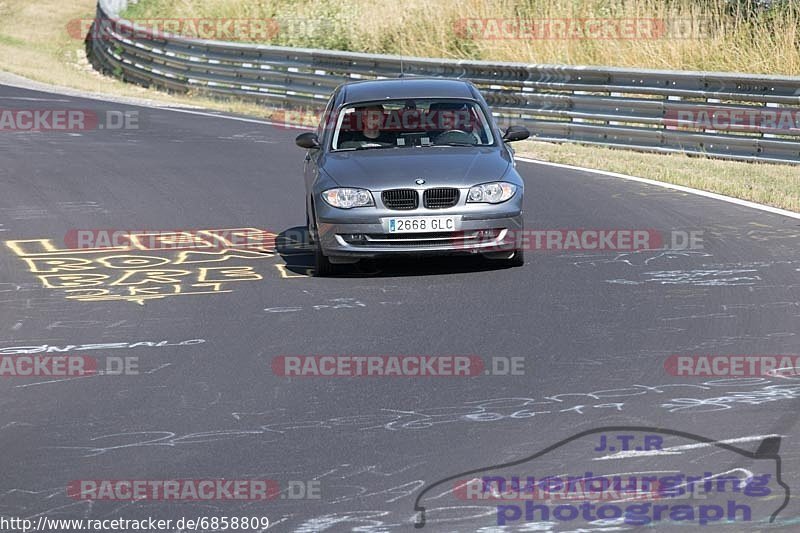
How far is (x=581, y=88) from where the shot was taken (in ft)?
69.5

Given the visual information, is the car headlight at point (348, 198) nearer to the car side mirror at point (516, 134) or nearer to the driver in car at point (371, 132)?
the driver in car at point (371, 132)

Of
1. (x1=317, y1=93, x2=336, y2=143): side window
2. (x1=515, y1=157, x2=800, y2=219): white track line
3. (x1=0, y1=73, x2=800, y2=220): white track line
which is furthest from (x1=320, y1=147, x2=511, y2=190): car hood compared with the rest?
(x1=0, y1=73, x2=800, y2=220): white track line

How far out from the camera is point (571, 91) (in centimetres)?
2144

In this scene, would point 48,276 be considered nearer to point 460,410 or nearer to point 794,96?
point 460,410

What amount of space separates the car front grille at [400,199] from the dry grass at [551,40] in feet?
44.0

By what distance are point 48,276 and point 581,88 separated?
1115 cm

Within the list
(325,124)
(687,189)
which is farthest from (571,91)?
(325,124)

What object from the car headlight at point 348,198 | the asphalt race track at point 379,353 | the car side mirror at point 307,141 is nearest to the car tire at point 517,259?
the asphalt race track at point 379,353

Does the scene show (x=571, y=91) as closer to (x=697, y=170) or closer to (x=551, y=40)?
(x=697, y=170)

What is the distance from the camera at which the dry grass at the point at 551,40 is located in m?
24.3

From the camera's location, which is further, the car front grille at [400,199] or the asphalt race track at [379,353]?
the car front grille at [400,199]

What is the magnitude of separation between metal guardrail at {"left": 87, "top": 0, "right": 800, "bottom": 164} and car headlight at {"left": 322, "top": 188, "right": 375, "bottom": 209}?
329 inches

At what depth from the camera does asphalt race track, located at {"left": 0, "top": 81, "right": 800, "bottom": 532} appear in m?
6.20

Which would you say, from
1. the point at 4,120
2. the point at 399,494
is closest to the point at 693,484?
the point at 399,494
